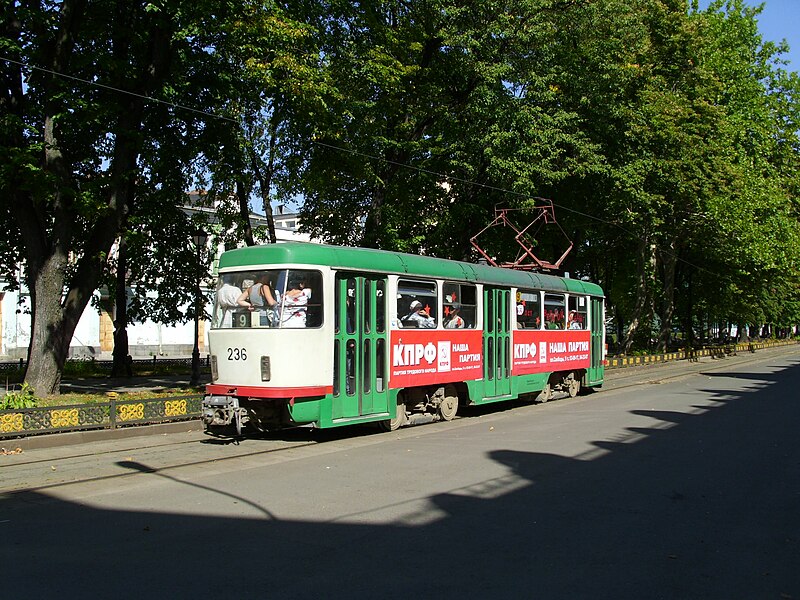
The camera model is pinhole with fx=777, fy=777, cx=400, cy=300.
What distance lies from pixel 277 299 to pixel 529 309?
8851 mm

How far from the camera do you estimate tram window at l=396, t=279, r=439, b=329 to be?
48.0ft

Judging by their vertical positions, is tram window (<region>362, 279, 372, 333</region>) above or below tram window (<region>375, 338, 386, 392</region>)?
above

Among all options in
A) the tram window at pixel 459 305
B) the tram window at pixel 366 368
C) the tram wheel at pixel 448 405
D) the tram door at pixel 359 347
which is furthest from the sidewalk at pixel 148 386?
the tram window at pixel 459 305

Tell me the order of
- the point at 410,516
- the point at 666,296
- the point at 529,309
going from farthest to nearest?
the point at 666,296 → the point at 529,309 → the point at 410,516

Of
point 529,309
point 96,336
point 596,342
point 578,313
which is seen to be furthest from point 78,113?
point 96,336

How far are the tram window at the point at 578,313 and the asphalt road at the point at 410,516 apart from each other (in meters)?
8.17

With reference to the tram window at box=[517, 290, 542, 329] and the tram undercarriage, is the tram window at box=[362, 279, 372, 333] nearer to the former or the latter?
the tram undercarriage

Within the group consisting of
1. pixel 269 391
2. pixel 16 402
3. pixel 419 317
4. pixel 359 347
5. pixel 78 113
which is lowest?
pixel 16 402

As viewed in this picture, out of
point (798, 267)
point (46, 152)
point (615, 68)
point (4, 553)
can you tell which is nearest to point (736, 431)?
point (4, 553)

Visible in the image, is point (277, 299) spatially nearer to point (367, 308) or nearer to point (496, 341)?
point (367, 308)

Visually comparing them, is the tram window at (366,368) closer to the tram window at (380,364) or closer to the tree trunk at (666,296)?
the tram window at (380,364)

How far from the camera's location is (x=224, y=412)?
485 inches

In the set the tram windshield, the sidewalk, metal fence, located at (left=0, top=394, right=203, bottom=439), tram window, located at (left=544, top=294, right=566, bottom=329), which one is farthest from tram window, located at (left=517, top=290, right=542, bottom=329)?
metal fence, located at (left=0, top=394, right=203, bottom=439)

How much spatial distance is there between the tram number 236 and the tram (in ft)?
0.06
